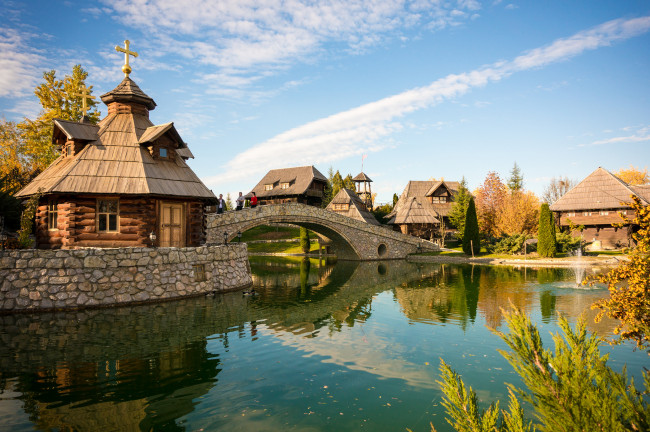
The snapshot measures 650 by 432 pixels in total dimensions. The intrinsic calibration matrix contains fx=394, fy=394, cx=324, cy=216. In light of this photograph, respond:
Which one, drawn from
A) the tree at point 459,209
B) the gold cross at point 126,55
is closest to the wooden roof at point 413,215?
the tree at point 459,209

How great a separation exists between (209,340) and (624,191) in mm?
46526

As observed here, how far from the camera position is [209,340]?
12.9 metres

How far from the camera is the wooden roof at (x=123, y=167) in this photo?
18.0 m

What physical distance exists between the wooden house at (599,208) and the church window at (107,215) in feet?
145

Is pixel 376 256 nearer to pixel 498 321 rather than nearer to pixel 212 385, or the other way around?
pixel 498 321

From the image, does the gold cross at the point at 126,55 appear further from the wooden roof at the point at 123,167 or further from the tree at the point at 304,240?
the tree at the point at 304,240

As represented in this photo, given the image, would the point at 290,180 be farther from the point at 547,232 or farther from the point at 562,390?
the point at 562,390

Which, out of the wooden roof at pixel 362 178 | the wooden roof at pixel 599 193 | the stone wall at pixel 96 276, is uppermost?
the wooden roof at pixel 362 178

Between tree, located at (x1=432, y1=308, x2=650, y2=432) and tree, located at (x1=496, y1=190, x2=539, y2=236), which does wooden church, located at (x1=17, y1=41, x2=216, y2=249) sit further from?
tree, located at (x1=496, y1=190, x2=539, y2=236)

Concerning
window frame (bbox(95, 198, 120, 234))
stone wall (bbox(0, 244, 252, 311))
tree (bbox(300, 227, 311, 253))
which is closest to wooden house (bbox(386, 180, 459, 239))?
tree (bbox(300, 227, 311, 253))

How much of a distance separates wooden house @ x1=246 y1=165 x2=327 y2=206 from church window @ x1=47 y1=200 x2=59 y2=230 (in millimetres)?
41944

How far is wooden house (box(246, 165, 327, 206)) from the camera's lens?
201ft

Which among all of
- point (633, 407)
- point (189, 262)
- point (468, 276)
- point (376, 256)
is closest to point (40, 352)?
point (189, 262)

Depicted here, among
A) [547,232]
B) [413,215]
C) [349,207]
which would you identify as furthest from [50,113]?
[547,232]
